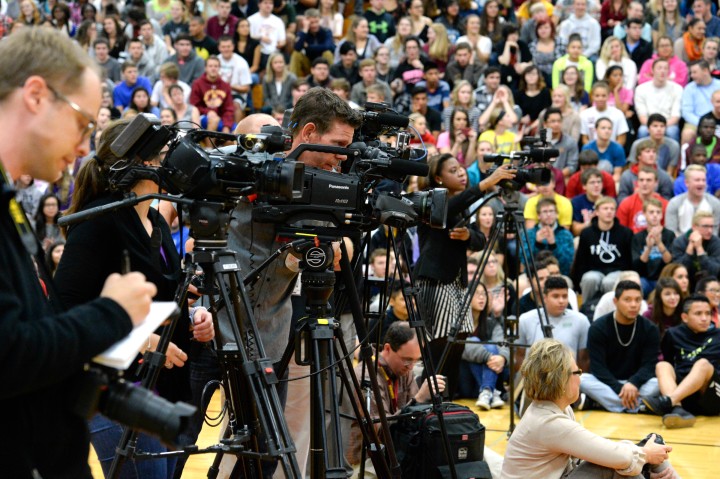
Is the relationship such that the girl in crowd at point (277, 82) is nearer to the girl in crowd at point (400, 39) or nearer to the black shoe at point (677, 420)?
the girl in crowd at point (400, 39)

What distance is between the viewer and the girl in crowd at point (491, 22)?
12281 millimetres

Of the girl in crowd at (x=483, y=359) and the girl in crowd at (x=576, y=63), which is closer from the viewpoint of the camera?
the girl in crowd at (x=483, y=359)

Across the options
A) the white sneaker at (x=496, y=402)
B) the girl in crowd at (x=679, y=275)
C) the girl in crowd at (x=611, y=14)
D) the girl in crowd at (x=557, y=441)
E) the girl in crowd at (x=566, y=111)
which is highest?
the girl in crowd at (x=611, y=14)

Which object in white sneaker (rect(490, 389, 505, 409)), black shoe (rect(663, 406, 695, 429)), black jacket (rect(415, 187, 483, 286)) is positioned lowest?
white sneaker (rect(490, 389, 505, 409))

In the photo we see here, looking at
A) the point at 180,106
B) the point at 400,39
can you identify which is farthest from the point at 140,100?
the point at 400,39

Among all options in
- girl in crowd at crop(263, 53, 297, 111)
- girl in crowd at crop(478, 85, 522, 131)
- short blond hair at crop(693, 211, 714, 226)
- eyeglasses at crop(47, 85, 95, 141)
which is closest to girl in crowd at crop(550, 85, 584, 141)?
girl in crowd at crop(478, 85, 522, 131)

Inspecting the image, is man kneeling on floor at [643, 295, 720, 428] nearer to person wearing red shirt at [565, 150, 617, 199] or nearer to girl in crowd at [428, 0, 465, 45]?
person wearing red shirt at [565, 150, 617, 199]

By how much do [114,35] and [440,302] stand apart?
846cm

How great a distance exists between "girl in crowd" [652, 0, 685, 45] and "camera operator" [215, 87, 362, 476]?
9.46 m

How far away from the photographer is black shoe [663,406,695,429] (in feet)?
19.9

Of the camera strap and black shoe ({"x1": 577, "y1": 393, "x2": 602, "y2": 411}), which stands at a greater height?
the camera strap

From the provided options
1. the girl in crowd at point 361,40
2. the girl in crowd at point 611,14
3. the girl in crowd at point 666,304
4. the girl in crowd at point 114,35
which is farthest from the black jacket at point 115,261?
the girl in crowd at point 611,14

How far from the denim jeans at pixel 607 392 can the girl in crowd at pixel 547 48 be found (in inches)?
233

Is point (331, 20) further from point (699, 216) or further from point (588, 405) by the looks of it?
point (588, 405)
